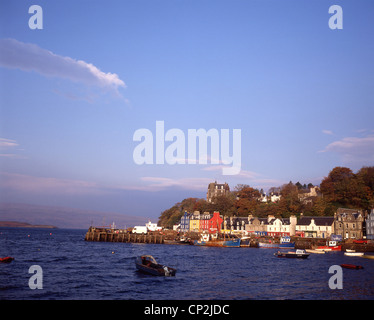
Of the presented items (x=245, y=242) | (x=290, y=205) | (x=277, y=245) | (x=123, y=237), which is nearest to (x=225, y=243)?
(x=245, y=242)

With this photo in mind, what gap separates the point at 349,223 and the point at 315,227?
10.6 m

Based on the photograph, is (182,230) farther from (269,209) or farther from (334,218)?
(334,218)

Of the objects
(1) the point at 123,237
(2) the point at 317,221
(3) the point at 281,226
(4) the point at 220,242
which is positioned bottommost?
(1) the point at 123,237

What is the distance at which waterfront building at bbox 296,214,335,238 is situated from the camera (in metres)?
109

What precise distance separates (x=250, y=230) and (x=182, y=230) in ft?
115

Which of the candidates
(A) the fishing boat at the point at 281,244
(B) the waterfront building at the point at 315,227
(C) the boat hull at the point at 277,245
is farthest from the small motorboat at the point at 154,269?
(B) the waterfront building at the point at 315,227

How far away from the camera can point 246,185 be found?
164m

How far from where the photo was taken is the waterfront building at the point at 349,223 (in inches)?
4080

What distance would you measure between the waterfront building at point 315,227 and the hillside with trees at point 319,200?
20.2 feet

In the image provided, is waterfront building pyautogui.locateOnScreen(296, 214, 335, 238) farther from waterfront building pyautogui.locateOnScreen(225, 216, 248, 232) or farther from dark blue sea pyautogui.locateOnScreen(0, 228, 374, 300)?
dark blue sea pyautogui.locateOnScreen(0, 228, 374, 300)

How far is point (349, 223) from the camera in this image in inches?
4129

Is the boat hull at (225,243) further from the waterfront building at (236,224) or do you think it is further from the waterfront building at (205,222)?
the waterfront building at (205,222)

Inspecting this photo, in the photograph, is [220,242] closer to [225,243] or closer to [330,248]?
[225,243]
